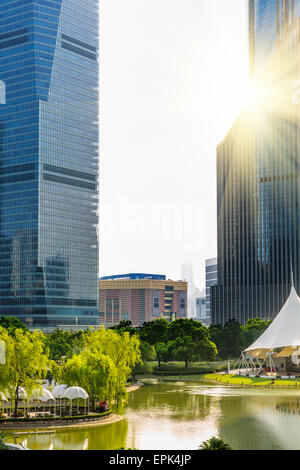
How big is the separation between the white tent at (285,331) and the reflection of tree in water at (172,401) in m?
20.6

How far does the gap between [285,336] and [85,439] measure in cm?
6272

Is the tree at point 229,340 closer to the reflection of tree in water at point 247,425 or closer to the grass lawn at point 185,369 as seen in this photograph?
the grass lawn at point 185,369

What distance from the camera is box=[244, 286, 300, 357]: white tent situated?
334 ft

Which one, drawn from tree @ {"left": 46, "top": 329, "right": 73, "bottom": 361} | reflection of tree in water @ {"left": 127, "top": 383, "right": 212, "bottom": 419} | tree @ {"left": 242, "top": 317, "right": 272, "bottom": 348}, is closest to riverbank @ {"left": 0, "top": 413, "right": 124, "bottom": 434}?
reflection of tree in water @ {"left": 127, "top": 383, "right": 212, "bottom": 419}

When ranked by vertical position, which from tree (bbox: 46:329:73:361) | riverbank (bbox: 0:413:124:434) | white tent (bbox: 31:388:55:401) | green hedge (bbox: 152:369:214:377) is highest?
tree (bbox: 46:329:73:361)

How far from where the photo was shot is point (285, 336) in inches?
4053

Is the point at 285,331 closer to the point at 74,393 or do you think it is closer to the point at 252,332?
the point at 252,332

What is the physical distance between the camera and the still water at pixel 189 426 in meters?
43.5

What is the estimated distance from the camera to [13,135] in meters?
199

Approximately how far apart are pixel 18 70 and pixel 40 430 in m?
165

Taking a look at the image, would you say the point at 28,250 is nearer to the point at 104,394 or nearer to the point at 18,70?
the point at 18,70

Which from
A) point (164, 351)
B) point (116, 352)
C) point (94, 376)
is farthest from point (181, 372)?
point (94, 376)

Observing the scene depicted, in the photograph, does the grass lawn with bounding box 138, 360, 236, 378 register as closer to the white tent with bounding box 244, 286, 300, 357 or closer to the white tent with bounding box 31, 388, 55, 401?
the white tent with bounding box 244, 286, 300, 357

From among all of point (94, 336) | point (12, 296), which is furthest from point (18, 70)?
point (94, 336)
